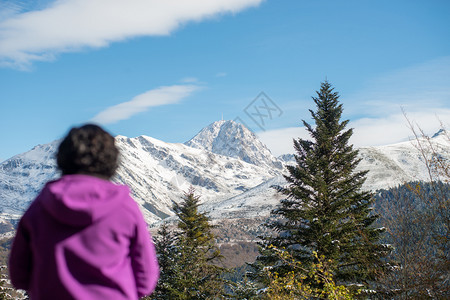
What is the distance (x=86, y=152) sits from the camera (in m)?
2.62

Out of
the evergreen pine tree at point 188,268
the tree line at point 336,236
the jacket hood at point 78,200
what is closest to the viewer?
the jacket hood at point 78,200

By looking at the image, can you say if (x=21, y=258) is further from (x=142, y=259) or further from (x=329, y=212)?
(x=329, y=212)

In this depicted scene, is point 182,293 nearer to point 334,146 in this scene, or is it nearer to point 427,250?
point 334,146

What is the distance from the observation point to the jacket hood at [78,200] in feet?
7.83

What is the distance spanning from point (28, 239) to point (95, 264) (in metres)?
0.53

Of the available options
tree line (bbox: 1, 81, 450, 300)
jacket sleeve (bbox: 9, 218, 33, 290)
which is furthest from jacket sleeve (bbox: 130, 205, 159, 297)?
tree line (bbox: 1, 81, 450, 300)

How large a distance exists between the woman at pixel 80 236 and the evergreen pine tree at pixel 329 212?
14.5 metres

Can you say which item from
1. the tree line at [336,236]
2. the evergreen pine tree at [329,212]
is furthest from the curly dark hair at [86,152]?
the evergreen pine tree at [329,212]

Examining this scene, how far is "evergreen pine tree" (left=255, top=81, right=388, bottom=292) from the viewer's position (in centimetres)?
1700

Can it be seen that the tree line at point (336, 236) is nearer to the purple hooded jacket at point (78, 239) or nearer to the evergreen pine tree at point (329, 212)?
the evergreen pine tree at point (329, 212)

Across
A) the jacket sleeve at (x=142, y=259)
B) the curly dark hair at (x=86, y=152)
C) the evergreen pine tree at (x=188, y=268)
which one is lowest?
the evergreen pine tree at (x=188, y=268)

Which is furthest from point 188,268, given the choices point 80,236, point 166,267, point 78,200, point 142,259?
point 78,200

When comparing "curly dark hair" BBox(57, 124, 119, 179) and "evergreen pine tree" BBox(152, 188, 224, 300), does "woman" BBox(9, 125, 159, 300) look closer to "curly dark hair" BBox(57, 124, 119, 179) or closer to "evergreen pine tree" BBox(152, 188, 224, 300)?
"curly dark hair" BBox(57, 124, 119, 179)

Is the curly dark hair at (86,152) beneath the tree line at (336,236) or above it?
above
